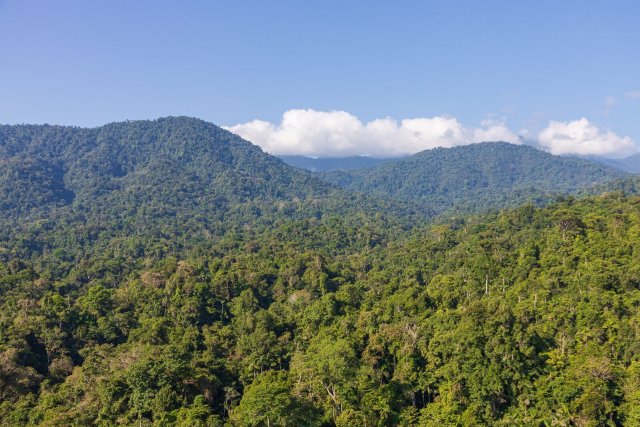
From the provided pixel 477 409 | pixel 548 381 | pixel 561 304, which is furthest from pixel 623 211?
pixel 477 409

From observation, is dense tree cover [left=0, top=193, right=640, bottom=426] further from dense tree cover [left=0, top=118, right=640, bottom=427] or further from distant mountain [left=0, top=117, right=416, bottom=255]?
distant mountain [left=0, top=117, right=416, bottom=255]

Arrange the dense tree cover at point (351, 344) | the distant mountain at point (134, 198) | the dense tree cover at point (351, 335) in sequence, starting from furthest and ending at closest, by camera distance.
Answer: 1. the distant mountain at point (134, 198)
2. the dense tree cover at point (351, 335)
3. the dense tree cover at point (351, 344)

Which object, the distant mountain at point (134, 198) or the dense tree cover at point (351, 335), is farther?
the distant mountain at point (134, 198)

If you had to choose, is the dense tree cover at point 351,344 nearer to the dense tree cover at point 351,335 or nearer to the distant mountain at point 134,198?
the dense tree cover at point 351,335

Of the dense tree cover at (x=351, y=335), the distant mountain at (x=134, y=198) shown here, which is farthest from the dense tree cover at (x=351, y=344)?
the distant mountain at (x=134, y=198)

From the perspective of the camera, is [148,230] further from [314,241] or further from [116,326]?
[116,326]

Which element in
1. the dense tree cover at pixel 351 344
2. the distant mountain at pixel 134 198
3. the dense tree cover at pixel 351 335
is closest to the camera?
the dense tree cover at pixel 351 344

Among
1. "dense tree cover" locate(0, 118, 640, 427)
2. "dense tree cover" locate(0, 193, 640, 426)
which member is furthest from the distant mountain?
"dense tree cover" locate(0, 193, 640, 426)

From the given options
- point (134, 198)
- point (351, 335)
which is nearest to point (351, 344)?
point (351, 335)
